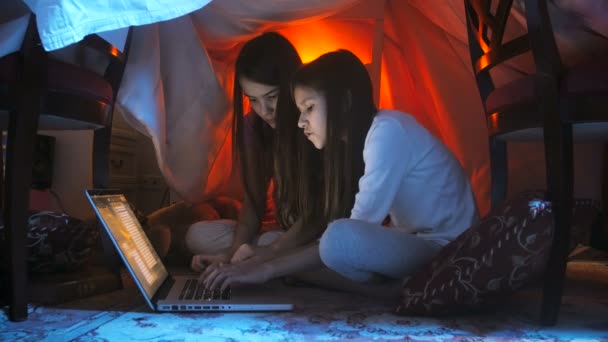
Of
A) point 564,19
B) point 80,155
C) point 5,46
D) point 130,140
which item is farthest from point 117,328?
point 130,140

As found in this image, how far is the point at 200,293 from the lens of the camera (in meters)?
1.08

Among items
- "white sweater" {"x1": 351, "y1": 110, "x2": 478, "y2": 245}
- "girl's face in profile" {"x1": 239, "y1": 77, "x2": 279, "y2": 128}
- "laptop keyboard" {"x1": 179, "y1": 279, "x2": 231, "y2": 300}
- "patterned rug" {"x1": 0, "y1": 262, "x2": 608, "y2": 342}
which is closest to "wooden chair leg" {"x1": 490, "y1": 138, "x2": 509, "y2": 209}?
"white sweater" {"x1": 351, "y1": 110, "x2": 478, "y2": 245}

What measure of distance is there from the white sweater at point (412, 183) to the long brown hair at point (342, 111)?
6 centimetres

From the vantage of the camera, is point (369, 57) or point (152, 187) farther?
point (152, 187)

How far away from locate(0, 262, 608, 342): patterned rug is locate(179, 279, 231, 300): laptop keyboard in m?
0.06

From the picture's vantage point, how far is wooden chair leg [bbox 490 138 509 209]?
4.32 ft

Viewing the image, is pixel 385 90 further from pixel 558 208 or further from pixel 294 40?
pixel 558 208

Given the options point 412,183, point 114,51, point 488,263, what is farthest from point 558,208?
point 114,51

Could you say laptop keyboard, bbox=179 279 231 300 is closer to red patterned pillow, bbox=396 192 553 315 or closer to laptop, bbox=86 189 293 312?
laptop, bbox=86 189 293 312

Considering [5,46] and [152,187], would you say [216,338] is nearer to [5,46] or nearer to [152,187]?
[5,46]

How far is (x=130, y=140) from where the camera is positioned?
7.98 feet

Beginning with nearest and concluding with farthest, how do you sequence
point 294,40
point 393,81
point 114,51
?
point 114,51
point 294,40
point 393,81

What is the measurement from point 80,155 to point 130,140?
278 mm

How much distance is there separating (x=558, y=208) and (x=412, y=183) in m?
0.30
